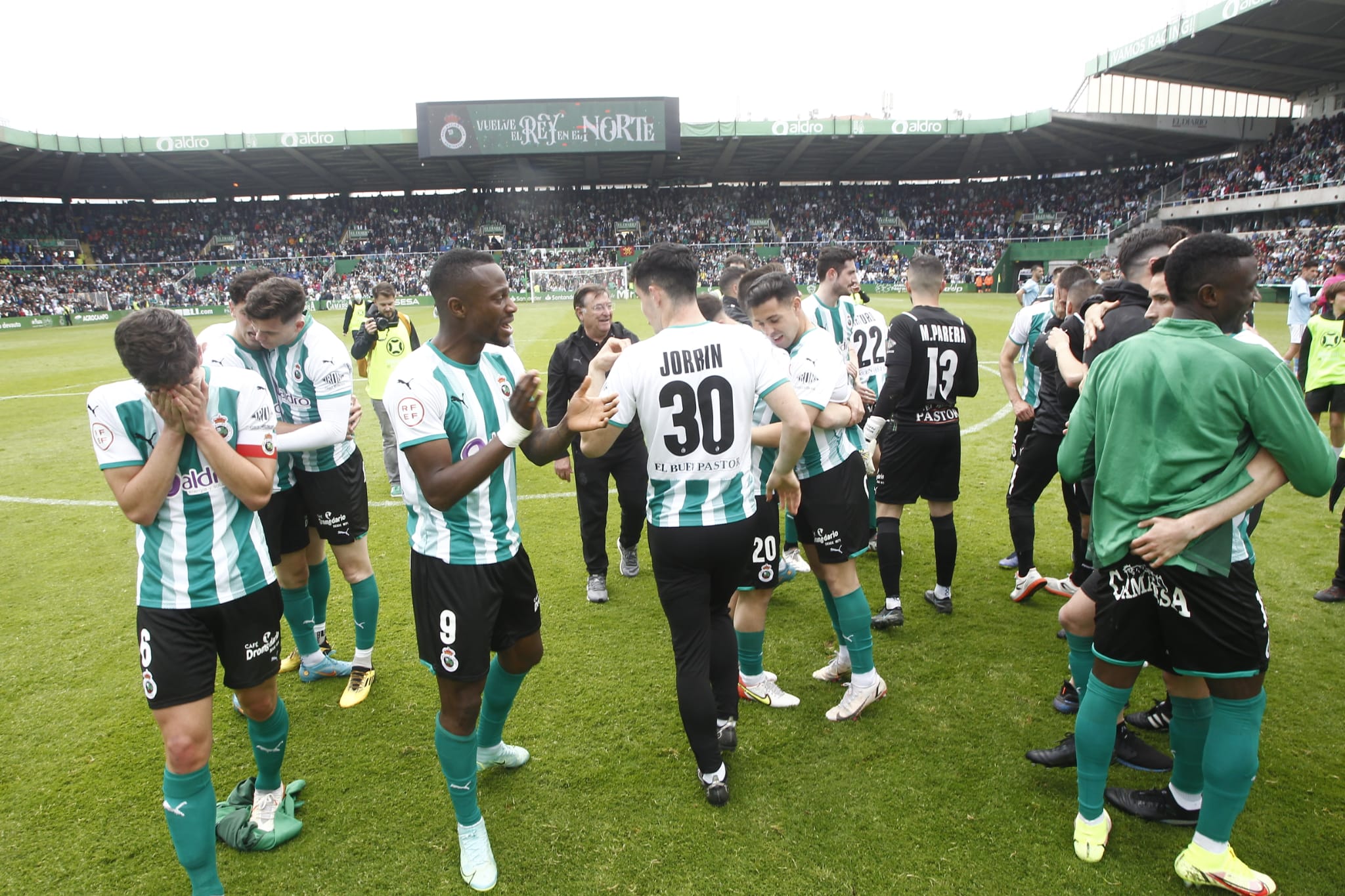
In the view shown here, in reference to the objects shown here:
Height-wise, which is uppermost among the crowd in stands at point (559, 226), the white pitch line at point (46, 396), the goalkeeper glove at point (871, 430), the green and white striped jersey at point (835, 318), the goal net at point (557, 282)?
the crowd in stands at point (559, 226)

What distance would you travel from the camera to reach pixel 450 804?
139 inches

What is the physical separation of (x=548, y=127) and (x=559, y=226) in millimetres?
9772

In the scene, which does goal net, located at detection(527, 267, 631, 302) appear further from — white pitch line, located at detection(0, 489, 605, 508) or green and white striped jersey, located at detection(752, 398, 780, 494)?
green and white striped jersey, located at detection(752, 398, 780, 494)

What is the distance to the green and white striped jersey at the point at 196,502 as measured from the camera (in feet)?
8.71

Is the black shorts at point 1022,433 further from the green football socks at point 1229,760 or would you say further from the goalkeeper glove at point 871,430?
the green football socks at point 1229,760

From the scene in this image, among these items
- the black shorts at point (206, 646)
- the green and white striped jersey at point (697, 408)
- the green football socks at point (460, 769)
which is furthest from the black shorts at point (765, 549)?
the black shorts at point (206, 646)

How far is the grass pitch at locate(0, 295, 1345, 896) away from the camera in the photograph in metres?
3.06

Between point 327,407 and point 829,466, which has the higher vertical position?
point 327,407

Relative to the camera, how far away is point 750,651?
14.0ft

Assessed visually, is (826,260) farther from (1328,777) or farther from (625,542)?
(1328,777)

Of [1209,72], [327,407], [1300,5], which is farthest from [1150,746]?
[1209,72]

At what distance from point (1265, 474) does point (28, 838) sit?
17.0 ft

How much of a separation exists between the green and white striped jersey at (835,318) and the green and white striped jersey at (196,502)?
164 inches

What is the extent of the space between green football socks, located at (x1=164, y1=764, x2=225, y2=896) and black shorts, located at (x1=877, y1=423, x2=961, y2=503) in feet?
13.6
